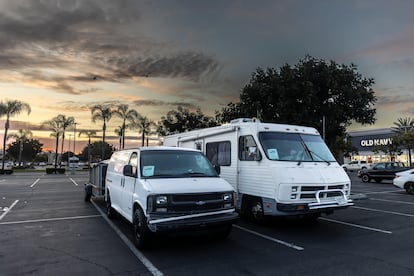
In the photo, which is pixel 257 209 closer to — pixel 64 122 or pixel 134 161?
pixel 134 161

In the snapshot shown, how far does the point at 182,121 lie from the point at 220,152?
3854 centimetres

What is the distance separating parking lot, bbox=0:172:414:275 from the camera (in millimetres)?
5617

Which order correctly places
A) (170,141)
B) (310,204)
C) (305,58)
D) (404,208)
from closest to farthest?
1. (310,204)
2. (404,208)
3. (170,141)
4. (305,58)

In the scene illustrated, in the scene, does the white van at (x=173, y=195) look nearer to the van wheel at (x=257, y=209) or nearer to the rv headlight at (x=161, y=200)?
the rv headlight at (x=161, y=200)

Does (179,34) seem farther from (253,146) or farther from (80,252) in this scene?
(80,252)

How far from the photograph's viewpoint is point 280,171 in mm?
8281

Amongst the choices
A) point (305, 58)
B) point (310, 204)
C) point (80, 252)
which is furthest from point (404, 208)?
point (305, 58)

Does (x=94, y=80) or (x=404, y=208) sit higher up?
(x=94, y=80)

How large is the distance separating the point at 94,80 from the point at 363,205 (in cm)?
1786

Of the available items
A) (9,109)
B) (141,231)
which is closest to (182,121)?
(9,109)

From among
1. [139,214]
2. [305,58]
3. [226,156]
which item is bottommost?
[139,214]

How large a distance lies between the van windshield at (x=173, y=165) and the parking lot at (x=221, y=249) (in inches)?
56.4

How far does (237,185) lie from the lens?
32.5 feet

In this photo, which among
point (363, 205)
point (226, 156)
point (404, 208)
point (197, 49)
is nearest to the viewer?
point (226, 156)
